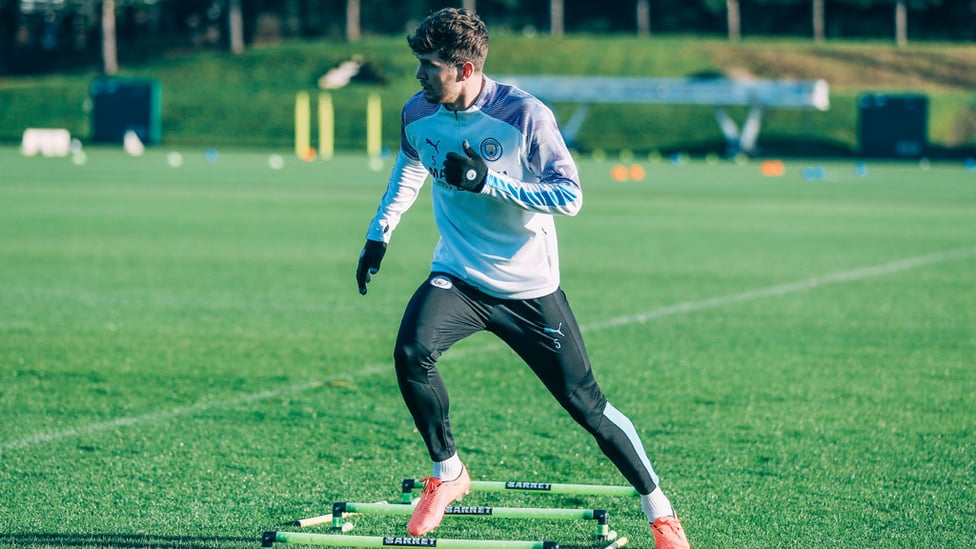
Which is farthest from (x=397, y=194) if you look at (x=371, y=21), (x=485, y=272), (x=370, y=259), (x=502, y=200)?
(x=371, y=21)

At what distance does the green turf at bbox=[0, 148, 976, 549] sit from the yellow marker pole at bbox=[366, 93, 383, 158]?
120 feet

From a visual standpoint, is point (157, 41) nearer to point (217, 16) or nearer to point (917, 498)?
point (217, 16)

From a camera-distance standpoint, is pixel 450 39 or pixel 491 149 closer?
pixel 450 39

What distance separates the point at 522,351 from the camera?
5.88 meters

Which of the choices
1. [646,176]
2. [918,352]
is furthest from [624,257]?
[646,176]

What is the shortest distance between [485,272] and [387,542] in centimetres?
121

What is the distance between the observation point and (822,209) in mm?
27859

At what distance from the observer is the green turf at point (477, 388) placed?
21.2 ft

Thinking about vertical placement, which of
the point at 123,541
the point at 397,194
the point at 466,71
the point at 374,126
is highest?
the point at 466,71

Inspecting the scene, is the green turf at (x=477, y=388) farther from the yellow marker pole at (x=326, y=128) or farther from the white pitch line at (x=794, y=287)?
the yellow marker pole at (x=326, y=128)

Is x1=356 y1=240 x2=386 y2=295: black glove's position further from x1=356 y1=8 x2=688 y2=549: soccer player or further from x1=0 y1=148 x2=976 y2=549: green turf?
x1=0 y1=148 x2=976 y2=549: green turf

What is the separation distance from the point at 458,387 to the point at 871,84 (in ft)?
210

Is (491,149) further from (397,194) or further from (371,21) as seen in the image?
(371,21)

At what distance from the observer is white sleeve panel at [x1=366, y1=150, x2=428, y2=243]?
243 inches
